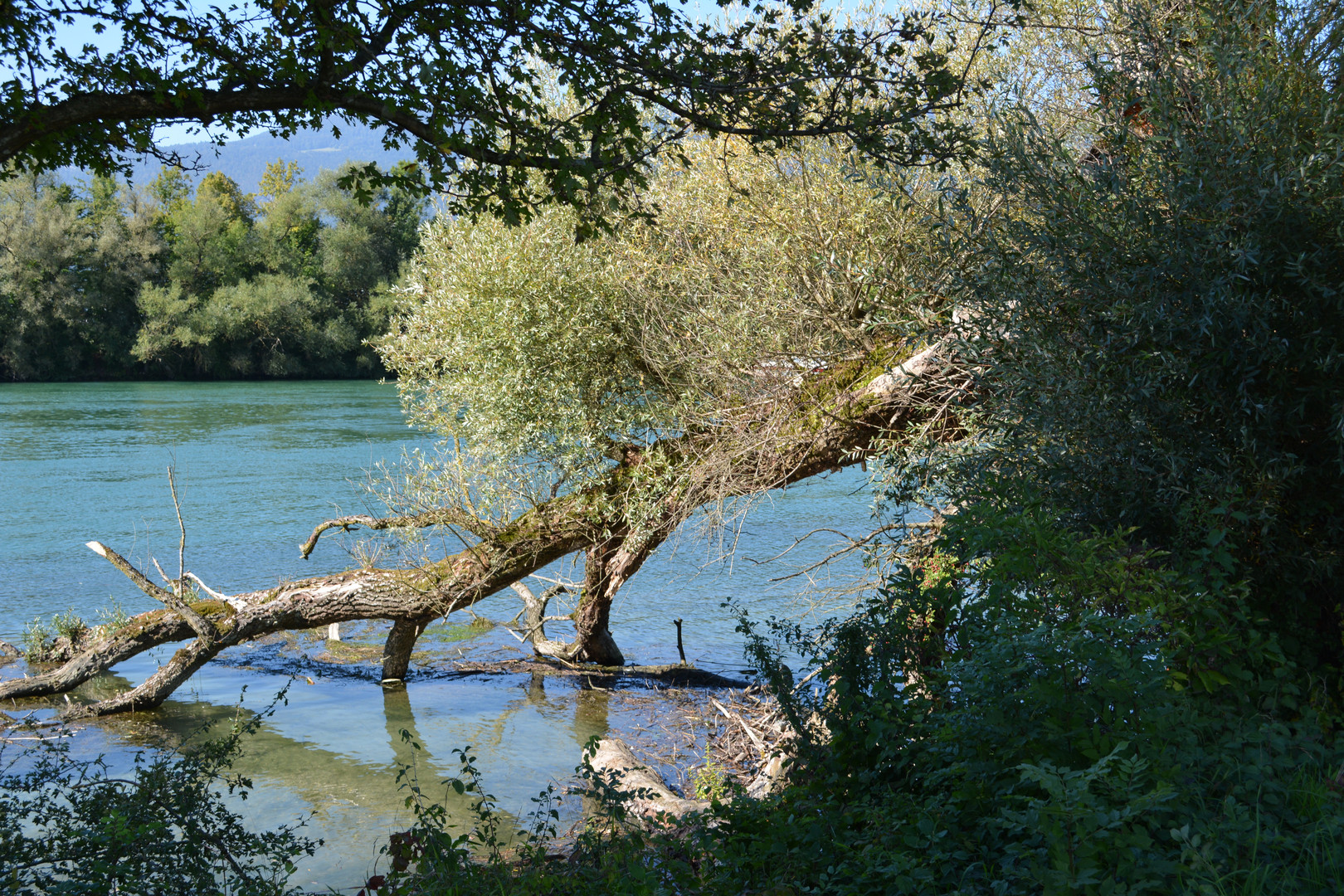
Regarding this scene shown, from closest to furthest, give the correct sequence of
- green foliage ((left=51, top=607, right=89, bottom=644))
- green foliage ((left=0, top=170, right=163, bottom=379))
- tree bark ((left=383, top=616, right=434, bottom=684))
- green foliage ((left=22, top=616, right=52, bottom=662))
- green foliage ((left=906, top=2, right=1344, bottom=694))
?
green foliage ((left=906, top=2, right=1344, bottom=694)) < tree bark ((left=383, top=616, right=434, bottom=684)) < green foliage ((left=22, top=616, right=52, bottom=662)) < green foliage ((left=51, top=607, right=89, bottom=644)) < green foliage ((left=0, top=170, right=163, bottom=379))

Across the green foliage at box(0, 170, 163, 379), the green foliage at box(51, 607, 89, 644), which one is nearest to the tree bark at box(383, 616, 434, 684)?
the green foliage at box(51, 607, 89, 644)

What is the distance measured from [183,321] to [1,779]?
50.4 m

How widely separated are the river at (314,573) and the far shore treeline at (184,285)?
20.6m

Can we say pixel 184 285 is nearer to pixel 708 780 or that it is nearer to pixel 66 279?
pixel 66 279

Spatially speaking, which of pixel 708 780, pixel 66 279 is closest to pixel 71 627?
pixel 708 780

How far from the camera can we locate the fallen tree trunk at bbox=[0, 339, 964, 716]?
30.9 ft

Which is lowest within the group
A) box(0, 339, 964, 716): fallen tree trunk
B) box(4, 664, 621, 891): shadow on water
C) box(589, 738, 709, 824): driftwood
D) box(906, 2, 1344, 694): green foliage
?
box(4, 664, 621, 891): shadow on water

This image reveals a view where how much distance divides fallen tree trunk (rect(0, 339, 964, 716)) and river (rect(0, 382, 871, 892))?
1.94 feet

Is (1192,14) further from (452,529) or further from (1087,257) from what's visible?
(452,529)

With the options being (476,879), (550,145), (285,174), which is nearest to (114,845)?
(476,879)

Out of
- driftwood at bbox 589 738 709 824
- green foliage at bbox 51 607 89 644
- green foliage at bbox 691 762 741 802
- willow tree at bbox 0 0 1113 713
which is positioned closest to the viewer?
driftwood at bbox 589 738 709 824

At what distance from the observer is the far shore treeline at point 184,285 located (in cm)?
4891

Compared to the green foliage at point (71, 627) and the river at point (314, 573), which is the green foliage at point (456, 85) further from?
the green foliage at point (71, 627)

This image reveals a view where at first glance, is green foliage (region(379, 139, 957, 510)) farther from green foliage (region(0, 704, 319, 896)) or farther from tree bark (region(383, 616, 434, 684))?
green foliage (region(0, 704, 319, 896))
